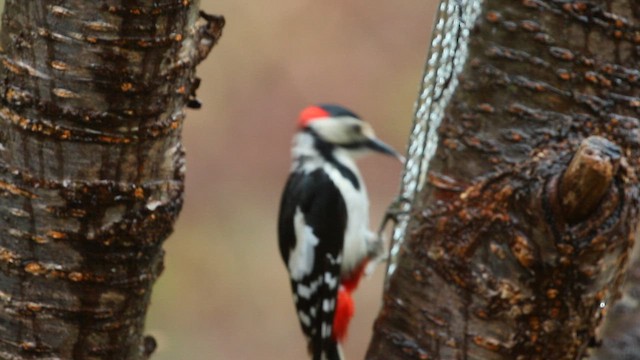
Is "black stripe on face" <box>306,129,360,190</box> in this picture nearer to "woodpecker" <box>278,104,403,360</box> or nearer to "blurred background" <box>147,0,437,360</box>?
"woodpecker" <box>278,104,403,360</box>

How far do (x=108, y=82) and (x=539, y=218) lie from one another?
0.66m

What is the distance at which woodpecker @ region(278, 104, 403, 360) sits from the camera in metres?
2.93

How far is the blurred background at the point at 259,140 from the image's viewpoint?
5.97 m

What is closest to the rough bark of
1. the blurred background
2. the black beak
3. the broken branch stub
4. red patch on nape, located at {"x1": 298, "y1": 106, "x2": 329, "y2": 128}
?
the broken branch stub

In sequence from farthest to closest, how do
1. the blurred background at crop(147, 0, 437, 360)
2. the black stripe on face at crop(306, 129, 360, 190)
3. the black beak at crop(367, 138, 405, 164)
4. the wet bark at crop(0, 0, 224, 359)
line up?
the blurred background at crop(147, 0, 437, 360), the black stripe on face at crop(306, 129, 360, 190), the black beak at crop(367, 138, 405, 164), the wet bark at crop(0, 0, 224, 359)

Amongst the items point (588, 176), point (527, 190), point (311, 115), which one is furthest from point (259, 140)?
point (588, 176)

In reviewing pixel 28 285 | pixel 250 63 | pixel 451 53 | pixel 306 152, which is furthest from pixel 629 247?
pixel 250 63

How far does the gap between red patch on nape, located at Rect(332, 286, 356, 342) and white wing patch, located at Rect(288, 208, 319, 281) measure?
0.13 metres

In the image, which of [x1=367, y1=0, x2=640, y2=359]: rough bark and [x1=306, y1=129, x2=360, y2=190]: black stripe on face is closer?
[x1=367, y1=0, x2=640, y2=359]: rough bark

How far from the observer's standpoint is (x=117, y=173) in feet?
5.45

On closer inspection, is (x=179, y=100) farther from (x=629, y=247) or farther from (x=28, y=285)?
(x=629, y=247)

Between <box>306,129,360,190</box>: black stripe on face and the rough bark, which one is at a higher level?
the rough bark

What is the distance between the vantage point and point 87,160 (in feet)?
5.41

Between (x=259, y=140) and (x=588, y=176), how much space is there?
14.7 feet
